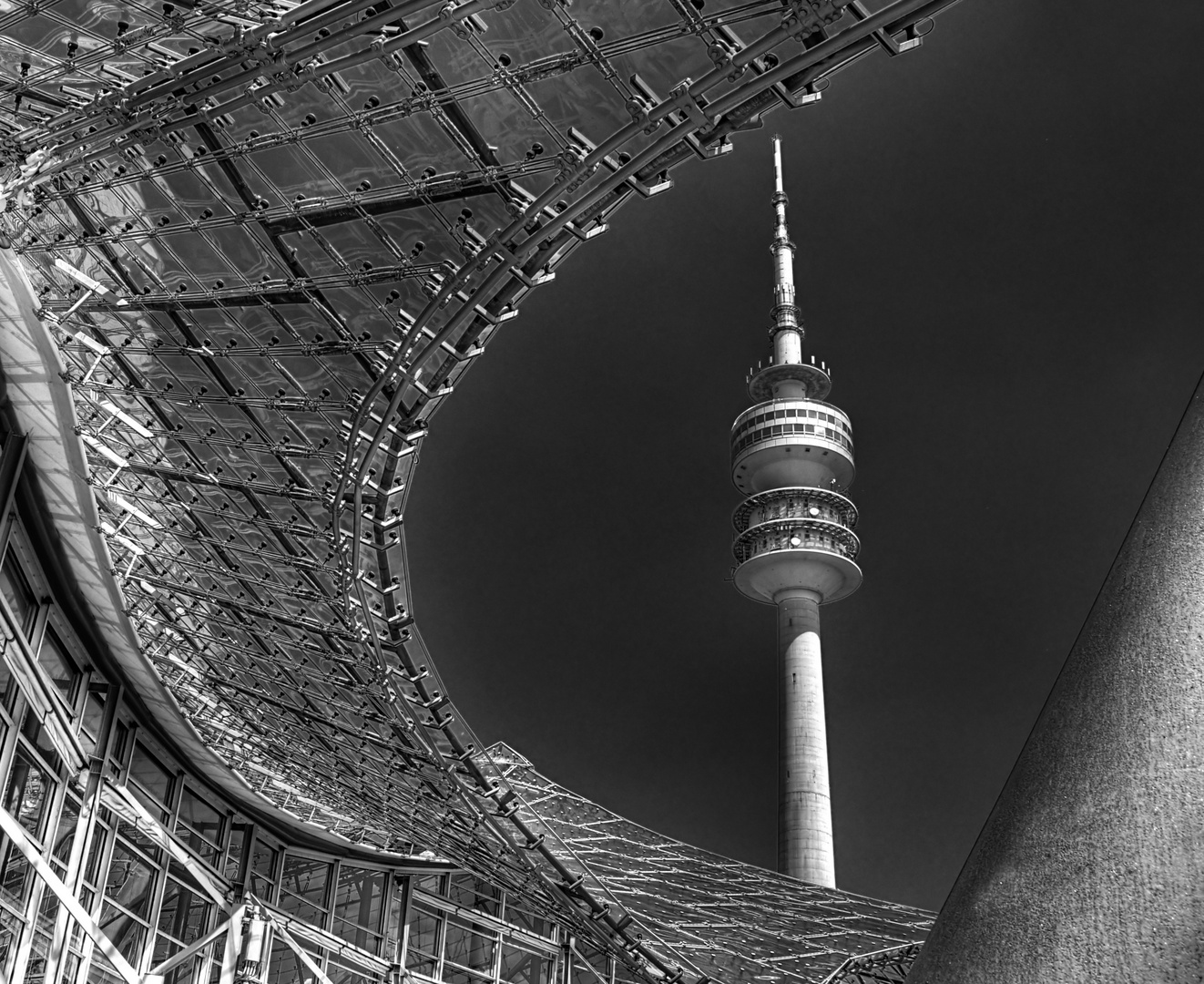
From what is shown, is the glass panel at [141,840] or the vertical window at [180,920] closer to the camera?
the glass panel at [141,840]

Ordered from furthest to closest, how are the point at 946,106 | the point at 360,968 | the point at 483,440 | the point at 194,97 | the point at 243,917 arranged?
the point at 483,440
the point at 946,106
the point at 360,968
the point at 243,917
the point at 194,97

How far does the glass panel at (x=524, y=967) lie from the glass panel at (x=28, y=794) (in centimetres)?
2136

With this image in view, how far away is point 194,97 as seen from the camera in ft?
59.2

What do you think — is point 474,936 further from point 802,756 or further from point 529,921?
point 802,756

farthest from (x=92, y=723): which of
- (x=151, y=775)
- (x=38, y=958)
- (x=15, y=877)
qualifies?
(x=38, y=958)

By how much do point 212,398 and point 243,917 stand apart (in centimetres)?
1710

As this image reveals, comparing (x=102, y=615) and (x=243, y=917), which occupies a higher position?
(x=102, y=615)

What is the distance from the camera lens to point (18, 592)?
24922 mm

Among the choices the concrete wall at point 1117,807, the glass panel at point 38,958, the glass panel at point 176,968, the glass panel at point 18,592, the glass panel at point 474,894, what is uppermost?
the glass panel at point 18,592

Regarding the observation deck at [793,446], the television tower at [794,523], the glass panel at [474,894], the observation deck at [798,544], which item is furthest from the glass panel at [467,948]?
the observation deck at [793,446]

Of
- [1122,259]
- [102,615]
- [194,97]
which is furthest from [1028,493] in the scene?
[194,97]

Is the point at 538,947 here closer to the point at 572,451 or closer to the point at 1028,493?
the point at 572,451

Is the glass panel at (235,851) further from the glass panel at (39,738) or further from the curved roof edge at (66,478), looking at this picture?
the glass panel at (39,738)

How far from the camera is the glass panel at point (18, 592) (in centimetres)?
2422
